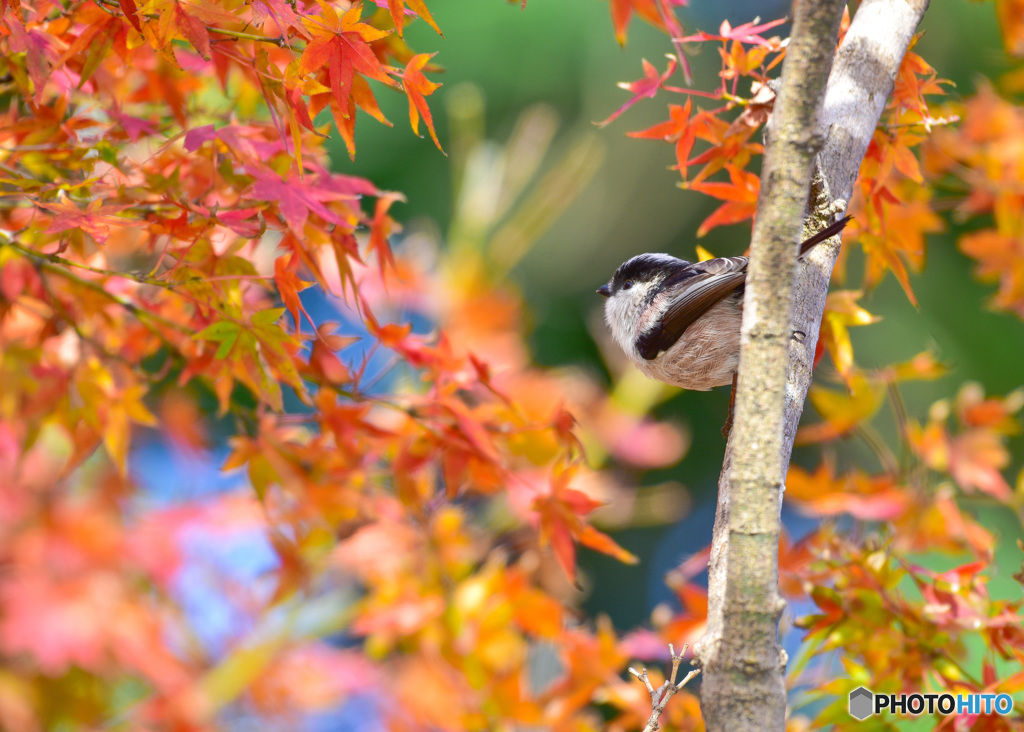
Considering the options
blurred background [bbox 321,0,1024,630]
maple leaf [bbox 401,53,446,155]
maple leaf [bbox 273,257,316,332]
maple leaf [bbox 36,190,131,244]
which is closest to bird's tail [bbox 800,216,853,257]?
maple leaf [bbox 401,53,446,155]

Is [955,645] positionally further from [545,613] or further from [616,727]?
[545,613]

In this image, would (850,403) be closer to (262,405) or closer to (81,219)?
(262,405)

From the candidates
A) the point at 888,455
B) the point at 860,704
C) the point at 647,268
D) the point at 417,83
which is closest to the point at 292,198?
the point at 417,83

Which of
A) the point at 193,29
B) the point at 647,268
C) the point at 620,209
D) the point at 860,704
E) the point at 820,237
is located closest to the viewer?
the point at 193,29

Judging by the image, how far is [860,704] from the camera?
1.48m

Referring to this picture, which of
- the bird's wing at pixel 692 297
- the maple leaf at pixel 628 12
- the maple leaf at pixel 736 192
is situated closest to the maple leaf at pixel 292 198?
the maple leaf at pixel 628 12

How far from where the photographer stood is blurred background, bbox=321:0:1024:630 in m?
5.34

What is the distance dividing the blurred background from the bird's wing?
11.2 feet

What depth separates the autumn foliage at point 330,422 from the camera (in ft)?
4.43

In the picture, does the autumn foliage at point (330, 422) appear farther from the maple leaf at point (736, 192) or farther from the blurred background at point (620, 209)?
the blurred background at point (620, 209)

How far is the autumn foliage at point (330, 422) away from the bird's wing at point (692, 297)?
0.15m

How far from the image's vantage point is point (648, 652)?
195 cm

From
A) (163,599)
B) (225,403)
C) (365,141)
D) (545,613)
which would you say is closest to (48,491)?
(163,599)

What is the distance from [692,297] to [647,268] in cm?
34
